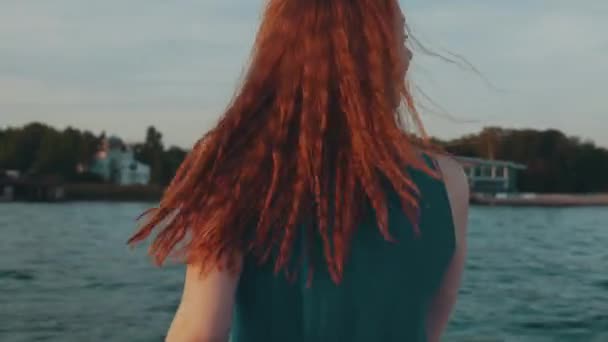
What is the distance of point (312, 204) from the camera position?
3.93 ft

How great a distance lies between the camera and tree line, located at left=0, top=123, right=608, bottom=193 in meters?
88.4

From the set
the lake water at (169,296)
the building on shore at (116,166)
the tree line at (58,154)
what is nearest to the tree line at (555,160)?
the tree line at (58,154)

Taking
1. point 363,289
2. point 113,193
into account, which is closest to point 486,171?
point 113,193

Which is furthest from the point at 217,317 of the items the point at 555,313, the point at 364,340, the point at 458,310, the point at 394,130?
the point at 555,313

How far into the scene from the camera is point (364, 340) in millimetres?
1218

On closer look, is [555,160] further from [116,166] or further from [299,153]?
[299,153]

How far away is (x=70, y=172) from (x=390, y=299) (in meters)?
101

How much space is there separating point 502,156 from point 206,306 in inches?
3562

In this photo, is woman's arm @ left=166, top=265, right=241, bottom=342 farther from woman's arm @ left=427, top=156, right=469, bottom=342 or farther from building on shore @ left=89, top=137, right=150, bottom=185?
building on shore @ left=89, top=137, right=150, bottom=185

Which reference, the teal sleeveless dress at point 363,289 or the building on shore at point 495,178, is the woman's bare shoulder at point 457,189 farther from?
the building on shore at point 495,178

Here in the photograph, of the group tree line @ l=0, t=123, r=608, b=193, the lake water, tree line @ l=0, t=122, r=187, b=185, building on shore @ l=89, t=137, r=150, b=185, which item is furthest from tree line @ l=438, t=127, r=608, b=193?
the lake water

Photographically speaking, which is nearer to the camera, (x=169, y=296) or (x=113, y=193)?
(x=169, y=296)

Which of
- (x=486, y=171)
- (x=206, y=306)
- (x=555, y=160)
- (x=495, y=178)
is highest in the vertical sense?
(x=555, y=160)

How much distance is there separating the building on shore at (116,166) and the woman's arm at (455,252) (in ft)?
340
